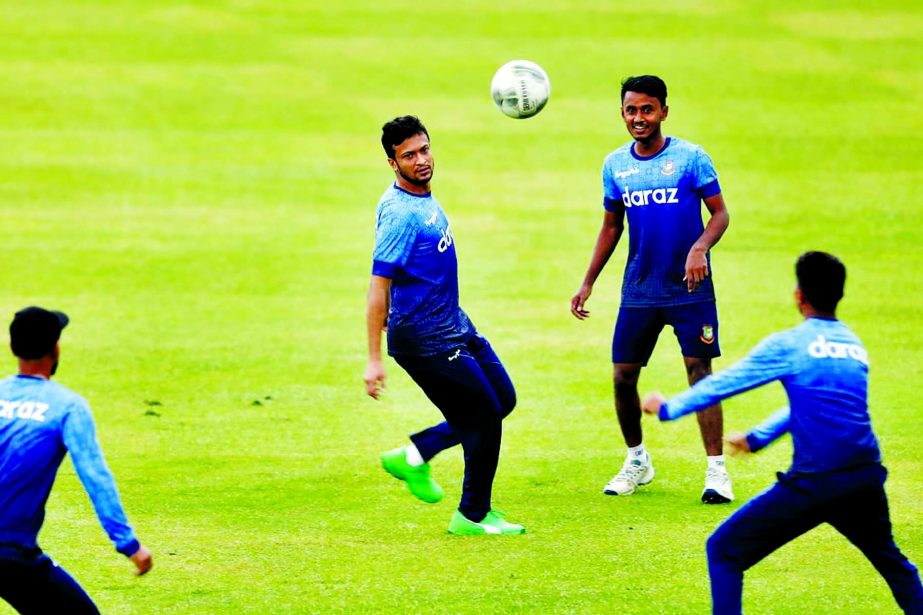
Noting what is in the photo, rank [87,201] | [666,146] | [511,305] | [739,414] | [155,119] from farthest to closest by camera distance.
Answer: [155,119], [87,201], [511,305], [739,414], [666,146]

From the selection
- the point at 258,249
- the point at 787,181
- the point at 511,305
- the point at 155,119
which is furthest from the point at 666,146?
the point at 155,119

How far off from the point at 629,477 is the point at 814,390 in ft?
13.4

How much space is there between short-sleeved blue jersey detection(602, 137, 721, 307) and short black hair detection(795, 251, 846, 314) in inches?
133

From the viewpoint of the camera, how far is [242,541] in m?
10.2

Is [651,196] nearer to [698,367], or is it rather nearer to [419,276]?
[698,367]

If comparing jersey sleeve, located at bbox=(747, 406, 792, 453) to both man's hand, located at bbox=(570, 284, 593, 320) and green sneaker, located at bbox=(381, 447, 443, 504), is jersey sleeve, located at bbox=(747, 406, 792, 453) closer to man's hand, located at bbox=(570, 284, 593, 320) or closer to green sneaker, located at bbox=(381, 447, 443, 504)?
green sneaker, located at bbox=(381, 447, 443, 504)

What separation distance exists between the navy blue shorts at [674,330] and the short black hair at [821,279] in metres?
3.40

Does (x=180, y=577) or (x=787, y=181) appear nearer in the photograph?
(x=180, y=577)

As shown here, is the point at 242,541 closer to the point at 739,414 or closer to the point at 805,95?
the point at 739,414

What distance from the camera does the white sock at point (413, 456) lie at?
1023 centimetres

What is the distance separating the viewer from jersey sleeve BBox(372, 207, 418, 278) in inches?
381

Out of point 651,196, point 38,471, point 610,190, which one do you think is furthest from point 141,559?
point 610,190

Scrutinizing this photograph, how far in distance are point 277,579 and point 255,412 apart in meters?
5.13

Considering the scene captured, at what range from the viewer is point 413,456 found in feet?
33.6
